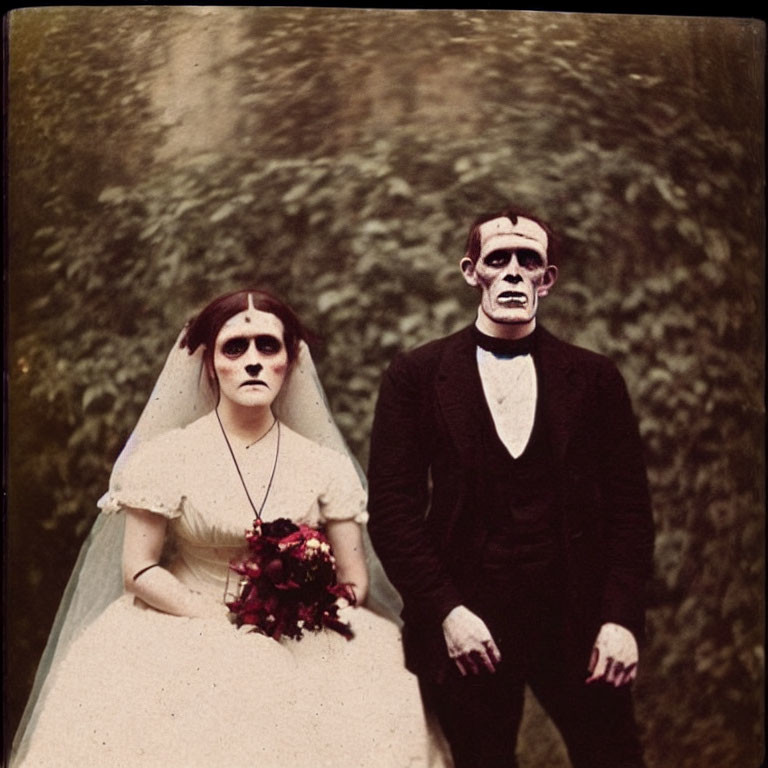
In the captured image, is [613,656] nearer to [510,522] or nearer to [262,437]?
[510,522]

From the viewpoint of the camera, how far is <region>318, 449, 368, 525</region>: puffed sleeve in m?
4.58

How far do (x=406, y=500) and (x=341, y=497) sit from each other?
23 centimetres

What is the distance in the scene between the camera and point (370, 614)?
4590 mm

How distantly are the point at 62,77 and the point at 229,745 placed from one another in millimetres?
2460

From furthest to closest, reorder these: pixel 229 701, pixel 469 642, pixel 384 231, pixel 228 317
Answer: pixel 384 231 < pixel 228 317 < pixel 469 642 < pixel 229 701

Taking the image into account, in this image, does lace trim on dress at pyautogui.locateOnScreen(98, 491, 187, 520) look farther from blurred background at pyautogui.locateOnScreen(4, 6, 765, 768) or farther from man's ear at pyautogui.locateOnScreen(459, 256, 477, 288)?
man's ear at pyautogui.locateOnScreen(459, 256, 477, 288)

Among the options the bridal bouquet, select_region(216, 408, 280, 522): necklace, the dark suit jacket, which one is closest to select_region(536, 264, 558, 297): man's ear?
the dark suit jacket

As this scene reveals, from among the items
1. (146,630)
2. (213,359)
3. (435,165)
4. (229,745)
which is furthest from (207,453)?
(435,165)

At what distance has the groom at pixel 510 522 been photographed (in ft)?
14.8

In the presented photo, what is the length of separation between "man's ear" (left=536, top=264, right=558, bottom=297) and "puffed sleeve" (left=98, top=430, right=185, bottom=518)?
1368mm

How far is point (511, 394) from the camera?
4.56 meters

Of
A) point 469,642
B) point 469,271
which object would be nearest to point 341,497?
point 469,642

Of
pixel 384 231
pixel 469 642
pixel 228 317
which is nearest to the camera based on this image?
pixel 469 642

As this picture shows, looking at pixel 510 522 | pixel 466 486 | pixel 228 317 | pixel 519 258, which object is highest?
pixel 519 258
